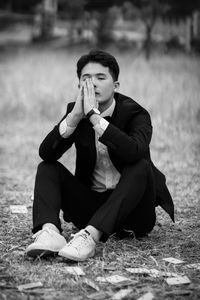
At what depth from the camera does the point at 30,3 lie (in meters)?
19.0

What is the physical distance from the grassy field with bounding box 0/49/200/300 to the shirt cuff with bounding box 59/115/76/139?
2.59 feet

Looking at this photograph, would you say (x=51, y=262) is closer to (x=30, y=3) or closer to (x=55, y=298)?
(x=55, y=298)

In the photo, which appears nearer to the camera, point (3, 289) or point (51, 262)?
point (3, 289)

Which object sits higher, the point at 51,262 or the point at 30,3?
the point at 30,3

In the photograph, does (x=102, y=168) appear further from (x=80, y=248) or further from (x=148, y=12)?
(x=148, y=12)

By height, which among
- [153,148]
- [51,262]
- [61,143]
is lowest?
[153,148]

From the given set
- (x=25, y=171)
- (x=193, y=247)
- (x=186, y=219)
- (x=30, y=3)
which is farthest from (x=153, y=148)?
(x=30, y=3)

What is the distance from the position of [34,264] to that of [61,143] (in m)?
0.87

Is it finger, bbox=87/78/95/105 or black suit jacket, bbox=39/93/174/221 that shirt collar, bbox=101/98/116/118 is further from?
finger, bbox=87/78/95/105

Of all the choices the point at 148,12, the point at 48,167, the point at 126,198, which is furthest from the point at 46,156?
the point at 148,12

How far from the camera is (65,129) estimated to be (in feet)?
12.9

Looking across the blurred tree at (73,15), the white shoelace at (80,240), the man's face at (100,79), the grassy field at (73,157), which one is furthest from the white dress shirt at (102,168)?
the blurred tree at (73,15)

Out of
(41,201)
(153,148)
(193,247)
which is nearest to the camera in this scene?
(41,201)

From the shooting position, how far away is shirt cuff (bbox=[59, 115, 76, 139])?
12.9ft
